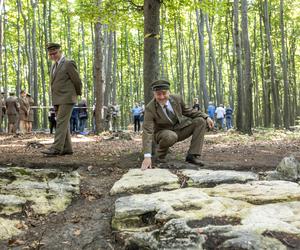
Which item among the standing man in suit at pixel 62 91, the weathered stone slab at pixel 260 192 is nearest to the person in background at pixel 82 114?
the standing man in suit at pixel 62 91

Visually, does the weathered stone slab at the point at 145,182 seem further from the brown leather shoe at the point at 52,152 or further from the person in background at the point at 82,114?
the person in background at the point at 82,114

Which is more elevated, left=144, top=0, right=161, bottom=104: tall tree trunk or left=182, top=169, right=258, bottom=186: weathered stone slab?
left=144, top=0, right=161, bottom=104: tall tree trunk

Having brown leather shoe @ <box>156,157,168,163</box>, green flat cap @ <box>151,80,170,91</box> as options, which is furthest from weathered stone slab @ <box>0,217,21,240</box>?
brown leather shoe @ <box>156,157,168,163</box>

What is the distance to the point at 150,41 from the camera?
7.32 m

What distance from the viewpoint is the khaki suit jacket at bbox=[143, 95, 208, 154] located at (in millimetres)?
5759

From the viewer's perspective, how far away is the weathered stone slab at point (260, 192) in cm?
411

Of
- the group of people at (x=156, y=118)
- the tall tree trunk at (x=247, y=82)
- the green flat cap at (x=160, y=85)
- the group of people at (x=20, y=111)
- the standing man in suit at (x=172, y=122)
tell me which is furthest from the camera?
the group of people at (x=20, y=111)

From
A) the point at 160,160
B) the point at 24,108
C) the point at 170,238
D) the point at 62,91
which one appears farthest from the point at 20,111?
the point at 170,238

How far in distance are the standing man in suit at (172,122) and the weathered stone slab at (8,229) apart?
2.41 meters

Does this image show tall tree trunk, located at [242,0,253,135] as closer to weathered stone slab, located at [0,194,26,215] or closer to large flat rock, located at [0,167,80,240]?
large flat rock, located at [0,167,80,240]

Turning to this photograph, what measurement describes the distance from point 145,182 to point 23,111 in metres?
13.4

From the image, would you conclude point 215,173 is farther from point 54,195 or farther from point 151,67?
point 151,67

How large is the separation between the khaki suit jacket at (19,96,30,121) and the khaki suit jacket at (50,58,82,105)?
1009cm

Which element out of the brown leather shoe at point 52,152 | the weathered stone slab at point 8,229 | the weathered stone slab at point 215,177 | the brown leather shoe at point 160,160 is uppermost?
the brown leather shoe at point 52,152
